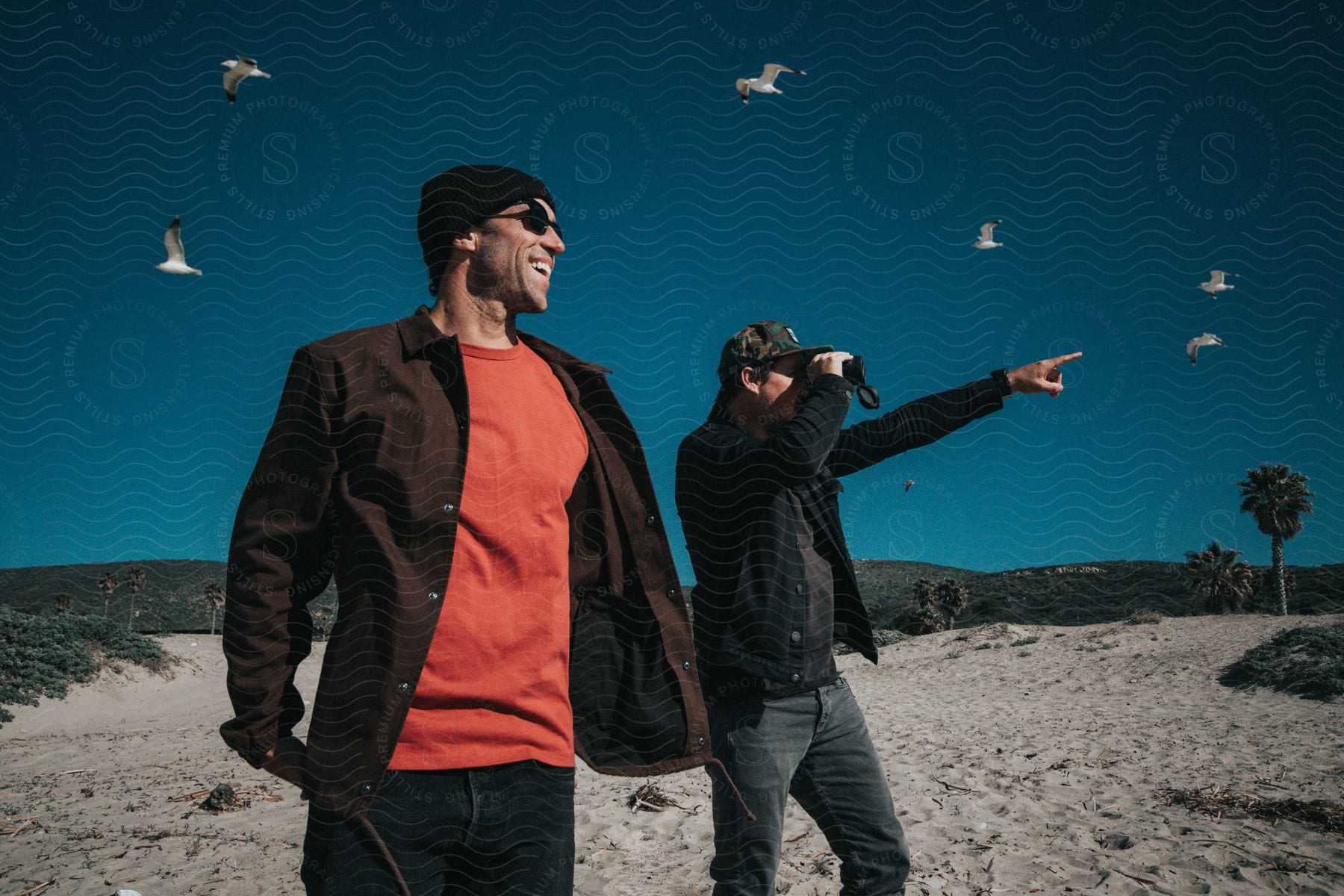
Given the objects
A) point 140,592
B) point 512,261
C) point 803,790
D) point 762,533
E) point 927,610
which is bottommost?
point 140,592

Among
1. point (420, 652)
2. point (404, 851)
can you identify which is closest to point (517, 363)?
point (420, 652)

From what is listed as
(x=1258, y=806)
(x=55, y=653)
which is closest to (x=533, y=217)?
(x=1258, y=806)

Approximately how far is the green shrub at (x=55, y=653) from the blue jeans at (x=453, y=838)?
19934 millimetres

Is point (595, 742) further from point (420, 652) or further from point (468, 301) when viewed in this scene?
point (468, 301)

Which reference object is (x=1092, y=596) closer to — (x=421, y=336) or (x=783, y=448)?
(x=783, y=448)

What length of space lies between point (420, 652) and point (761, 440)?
4.63 feet

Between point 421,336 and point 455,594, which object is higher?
point 421,336

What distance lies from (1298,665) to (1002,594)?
132 feet

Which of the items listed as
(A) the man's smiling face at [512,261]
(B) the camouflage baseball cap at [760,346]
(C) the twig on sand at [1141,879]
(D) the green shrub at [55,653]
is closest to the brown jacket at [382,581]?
(A) the man's smiling face at [512,261]

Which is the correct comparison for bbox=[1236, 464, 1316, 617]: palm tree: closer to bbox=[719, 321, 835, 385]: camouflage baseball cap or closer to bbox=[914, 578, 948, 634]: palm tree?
bbox=[914, 578, 948, 634]: palm tree

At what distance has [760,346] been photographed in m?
2.86

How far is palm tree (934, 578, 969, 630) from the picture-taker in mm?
45469

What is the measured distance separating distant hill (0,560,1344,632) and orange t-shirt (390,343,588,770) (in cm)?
4231

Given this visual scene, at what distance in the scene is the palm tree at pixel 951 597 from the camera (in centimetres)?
4547
